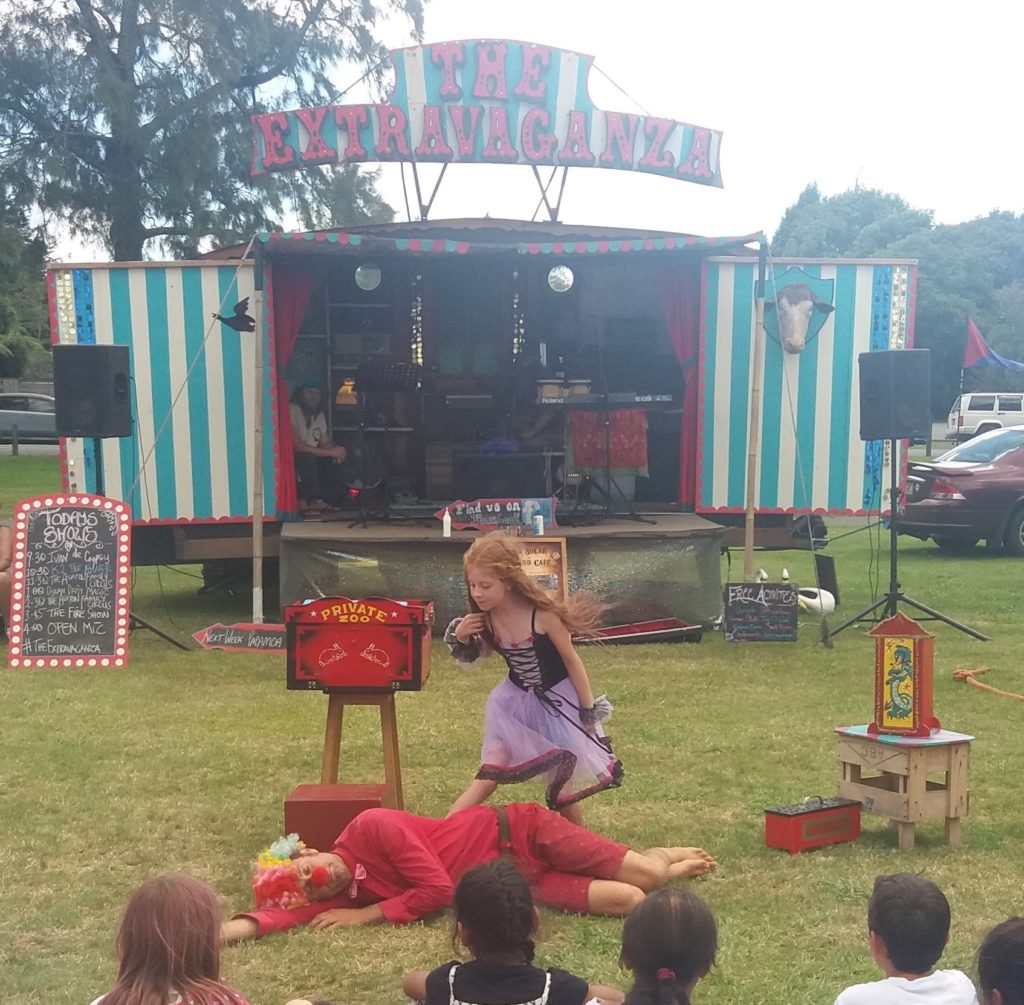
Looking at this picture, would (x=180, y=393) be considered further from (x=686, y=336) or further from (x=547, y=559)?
(x=686, y=336)

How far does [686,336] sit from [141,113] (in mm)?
14919

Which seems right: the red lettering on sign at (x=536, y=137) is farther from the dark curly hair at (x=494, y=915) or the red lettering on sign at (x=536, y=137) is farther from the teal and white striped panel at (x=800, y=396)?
the dark curly hair at (x=494, y=915)

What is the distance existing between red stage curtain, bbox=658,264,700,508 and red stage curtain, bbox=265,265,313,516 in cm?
287

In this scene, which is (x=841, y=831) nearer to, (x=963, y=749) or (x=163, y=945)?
(x=963, y=749)

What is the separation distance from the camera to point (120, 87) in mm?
21016

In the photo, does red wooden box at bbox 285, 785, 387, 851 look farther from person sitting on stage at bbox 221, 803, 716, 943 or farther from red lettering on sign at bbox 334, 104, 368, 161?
red lettering on sign at bbox 334, 104, 368, 161

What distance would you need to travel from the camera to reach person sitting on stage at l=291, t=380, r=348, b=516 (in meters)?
10.6

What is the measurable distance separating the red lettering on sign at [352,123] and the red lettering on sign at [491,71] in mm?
999

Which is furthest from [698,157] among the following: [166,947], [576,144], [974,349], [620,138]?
[166,947]

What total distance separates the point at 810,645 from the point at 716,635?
2.54ft

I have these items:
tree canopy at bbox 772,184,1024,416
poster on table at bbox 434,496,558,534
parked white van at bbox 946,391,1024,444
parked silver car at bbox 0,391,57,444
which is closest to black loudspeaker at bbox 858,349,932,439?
poster on table at bbox 434,496,558,534

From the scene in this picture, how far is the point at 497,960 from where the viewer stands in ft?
8.72

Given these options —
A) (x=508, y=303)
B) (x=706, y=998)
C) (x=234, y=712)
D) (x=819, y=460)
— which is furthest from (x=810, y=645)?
(x=706, y=998)

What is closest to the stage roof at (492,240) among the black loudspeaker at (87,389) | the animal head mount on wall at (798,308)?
the animal head mount on wall at (798,308)
